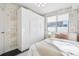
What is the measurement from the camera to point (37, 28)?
115 centimetres

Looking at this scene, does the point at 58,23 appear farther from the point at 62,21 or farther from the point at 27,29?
the point at 27,29

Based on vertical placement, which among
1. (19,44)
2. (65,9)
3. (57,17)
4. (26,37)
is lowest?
(19,44)

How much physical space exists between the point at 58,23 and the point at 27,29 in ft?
2.14

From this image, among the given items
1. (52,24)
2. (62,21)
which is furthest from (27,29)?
(62,21)

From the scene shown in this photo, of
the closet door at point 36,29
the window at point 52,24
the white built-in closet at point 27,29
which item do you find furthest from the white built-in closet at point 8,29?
the window at point 52,24

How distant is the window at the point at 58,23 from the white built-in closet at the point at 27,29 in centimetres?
20

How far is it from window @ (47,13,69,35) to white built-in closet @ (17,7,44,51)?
0.66ft

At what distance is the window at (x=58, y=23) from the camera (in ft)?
2.97

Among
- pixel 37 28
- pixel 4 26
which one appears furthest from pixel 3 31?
pixel 37 28

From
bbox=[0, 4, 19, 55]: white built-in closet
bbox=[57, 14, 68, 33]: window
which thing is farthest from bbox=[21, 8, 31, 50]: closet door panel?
bbox=[57, 14, 68, 33]: window

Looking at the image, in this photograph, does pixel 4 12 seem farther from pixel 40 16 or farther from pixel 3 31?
pixel 40 16

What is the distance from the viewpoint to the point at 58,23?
91 centimetres

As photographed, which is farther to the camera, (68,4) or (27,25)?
(27,25)

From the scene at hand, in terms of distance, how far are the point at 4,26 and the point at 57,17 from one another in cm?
106
